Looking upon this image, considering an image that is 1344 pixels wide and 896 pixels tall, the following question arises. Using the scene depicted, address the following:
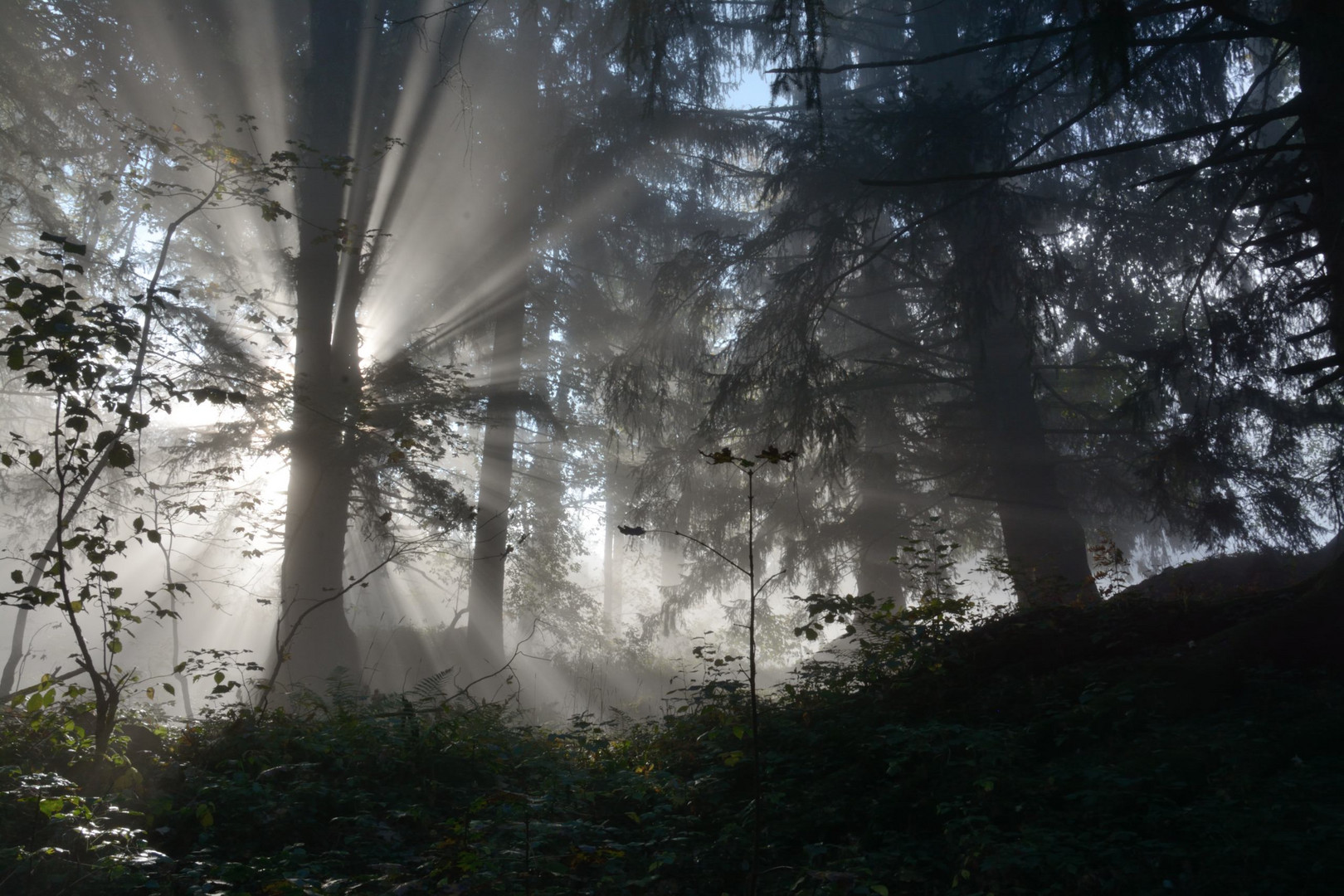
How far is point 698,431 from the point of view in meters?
9.88

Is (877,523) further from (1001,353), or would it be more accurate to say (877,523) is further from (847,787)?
(847,787)

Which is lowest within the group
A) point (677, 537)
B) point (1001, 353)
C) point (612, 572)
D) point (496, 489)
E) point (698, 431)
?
point (698, 431)

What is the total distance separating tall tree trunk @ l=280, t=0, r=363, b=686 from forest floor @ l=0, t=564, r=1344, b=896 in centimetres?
419

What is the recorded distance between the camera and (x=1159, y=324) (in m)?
11.2

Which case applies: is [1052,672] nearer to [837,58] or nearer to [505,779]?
[505,779]

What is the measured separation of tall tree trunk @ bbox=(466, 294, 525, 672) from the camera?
531 inches

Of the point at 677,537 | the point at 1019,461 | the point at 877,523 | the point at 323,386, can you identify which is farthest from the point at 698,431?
the point at 677,537

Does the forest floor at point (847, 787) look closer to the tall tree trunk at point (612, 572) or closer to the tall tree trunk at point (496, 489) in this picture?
the tall tree trunk at point (496, 489)

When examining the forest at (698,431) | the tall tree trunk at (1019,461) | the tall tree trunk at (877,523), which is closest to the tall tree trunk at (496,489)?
the forest at (698,431)

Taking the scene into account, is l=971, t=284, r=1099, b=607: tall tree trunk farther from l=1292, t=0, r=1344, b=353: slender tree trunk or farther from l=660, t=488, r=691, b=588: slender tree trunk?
l=660, t=488, r=691, b=588: slender tree trunk

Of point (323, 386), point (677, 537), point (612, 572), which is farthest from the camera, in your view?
point (612, 572)

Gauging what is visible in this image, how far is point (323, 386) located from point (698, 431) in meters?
4.64

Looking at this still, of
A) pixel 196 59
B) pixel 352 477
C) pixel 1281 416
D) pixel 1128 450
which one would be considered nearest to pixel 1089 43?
pixel 1281 416

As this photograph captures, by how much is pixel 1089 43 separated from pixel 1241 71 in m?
5.91
